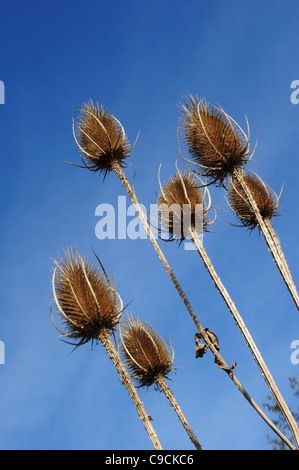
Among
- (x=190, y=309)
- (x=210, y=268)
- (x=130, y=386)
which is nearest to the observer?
(x=130, y=386)

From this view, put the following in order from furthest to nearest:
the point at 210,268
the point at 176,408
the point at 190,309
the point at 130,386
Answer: the point at 190,309
the point at 176,408
the point at 210,268
the point at 130,386

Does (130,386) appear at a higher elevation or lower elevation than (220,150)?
lower

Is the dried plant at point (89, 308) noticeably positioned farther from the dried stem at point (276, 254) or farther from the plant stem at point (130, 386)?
the dried stem at point (276, 254)

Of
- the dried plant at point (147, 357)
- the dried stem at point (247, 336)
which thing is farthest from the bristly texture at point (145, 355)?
the dried stem at point (247, 336)

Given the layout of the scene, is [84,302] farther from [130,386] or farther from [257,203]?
[257,203]

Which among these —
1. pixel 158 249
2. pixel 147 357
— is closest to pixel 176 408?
pixel 147 357

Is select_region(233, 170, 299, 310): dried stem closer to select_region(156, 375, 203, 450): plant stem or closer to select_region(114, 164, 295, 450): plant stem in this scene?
select_region(114, 164, 295, 450): plant stem
